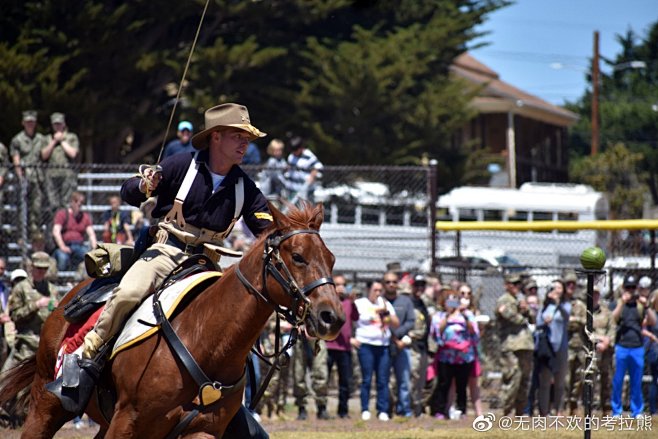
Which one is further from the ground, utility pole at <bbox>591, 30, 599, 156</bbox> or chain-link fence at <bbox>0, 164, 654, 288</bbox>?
utility pole at <bbox>591, 30, 599, 156</bbox>

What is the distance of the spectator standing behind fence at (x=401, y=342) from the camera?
1570cm

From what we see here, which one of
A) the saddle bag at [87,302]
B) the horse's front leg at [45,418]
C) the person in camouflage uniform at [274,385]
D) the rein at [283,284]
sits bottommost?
the person in camouflage uniform at [274,385]

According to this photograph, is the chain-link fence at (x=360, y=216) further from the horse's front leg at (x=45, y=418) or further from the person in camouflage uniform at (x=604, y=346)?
the horse's front leg at (x=45, y=418)

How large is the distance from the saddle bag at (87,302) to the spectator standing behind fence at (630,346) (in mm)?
9969

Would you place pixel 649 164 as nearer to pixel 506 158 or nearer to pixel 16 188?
pixel 506 158

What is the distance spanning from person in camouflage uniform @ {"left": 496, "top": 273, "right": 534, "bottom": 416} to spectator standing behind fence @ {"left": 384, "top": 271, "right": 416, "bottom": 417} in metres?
1.32

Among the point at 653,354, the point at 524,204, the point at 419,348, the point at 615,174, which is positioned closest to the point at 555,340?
the point at 653,354

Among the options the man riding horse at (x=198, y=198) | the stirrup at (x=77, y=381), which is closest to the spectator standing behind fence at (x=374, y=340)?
the man riding horse at (x=198, y=198)

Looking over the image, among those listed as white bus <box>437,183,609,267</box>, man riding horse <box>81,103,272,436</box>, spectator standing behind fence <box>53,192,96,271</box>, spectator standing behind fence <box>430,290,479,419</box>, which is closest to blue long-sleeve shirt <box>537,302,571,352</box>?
spectator standing behind fence <box>430,290,479,419</box>

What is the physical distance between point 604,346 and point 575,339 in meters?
0.69

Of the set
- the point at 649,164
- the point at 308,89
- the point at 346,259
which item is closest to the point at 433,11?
the point at 308,89

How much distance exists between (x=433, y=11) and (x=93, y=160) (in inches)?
487

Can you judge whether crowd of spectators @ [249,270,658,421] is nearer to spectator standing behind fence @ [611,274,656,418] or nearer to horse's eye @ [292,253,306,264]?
spectator standing behind fence @ [611,274,656,418]

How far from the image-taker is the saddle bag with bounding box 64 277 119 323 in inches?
293
